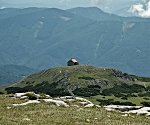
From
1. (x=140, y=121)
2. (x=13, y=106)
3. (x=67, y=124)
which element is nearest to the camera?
(x=67, y=124)

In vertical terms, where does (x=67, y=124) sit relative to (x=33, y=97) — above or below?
above

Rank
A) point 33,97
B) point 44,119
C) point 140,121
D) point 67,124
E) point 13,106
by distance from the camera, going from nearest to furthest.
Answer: point 67,124 → point 44,119 → point 140,121 → point 13,106 → point 33,97

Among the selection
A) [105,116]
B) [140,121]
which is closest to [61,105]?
[105,116]

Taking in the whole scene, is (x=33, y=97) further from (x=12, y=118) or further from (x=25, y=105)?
(x=12, y=118)

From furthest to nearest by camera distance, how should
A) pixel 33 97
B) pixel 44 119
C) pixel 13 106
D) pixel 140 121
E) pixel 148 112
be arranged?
pixel 33 97
pixel 148 112
pixel 13 106
pixel 140 121
pixel 44 119

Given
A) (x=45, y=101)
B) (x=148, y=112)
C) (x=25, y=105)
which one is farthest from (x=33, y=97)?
(x=148, y=112)

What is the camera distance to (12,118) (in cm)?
3719

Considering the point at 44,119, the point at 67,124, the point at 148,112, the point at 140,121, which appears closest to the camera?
the point at 67,124

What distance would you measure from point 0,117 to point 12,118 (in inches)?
42.9

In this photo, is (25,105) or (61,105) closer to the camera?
(25,105)

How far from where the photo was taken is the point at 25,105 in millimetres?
47656

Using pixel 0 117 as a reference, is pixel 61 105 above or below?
below

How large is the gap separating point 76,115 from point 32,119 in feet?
19.3

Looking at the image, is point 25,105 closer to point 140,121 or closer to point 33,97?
point 33,97
